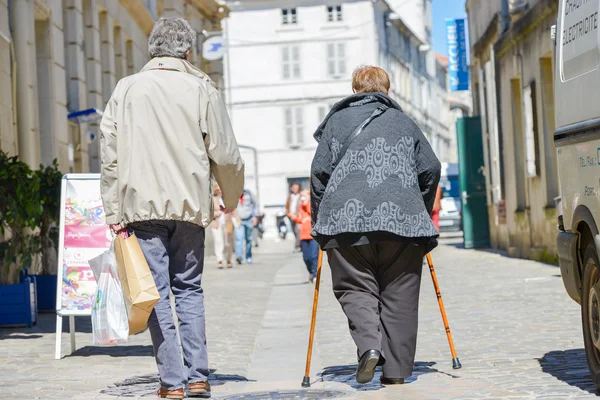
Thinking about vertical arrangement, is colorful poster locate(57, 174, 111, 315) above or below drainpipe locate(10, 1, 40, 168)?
below

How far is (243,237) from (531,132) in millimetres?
6540

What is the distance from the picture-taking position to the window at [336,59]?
5825 centimetres

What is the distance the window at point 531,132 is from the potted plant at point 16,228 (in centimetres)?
1088

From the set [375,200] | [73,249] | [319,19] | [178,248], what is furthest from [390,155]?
[319,19]

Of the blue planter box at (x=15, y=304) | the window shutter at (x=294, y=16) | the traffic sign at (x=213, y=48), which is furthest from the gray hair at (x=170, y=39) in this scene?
the window shutter at (x=294, y=16)

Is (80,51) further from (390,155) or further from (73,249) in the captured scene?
(390,155)

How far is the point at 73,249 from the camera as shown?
906cm

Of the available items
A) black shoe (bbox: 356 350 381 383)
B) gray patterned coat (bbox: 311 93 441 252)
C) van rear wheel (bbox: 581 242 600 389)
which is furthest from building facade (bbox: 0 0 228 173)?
van rear wheel (bbox: 581 242 600 389)

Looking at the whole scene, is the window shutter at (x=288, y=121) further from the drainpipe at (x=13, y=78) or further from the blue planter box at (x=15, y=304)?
the blue planter box at (x=15, y=304)

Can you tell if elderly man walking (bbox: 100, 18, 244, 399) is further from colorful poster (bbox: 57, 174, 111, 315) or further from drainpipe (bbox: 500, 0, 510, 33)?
drainpipe (bbox: 500, 0, 510, 33)

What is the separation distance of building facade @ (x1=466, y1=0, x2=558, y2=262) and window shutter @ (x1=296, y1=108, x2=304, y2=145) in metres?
30.0

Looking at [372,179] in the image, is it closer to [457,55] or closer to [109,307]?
[109,307]

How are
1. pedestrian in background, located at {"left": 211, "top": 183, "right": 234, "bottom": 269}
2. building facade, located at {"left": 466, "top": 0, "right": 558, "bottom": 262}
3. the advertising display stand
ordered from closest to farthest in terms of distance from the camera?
the advertising display stand → building facade, located at {"left": 466, "top": 0, "right": 558, "bottom": 262} → pedestrian in background, located at {"left": 211, "top": 183, "right": 234, "bottom": 269}

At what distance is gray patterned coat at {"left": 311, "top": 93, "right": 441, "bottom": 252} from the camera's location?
6535 millimetres
